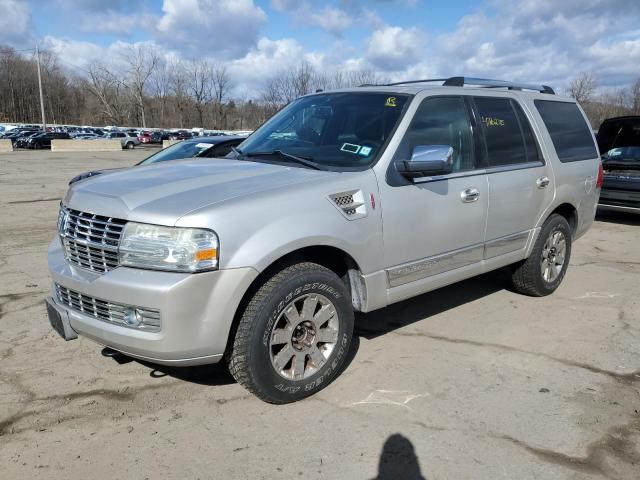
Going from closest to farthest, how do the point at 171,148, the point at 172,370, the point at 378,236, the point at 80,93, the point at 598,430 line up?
the point at 598,430 → the point at 378,236 → the point at 172,370 → the point at 171,148 → the point at 80,93

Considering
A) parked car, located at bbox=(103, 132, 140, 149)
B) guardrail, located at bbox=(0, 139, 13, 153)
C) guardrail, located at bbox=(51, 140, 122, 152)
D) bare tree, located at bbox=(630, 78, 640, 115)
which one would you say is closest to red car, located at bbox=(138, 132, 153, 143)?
Result: parked car, located at bbox=(103, 132, 140, 149)

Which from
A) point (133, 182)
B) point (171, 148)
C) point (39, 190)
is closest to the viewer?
point (133, 182)

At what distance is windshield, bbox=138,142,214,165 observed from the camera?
338 inches

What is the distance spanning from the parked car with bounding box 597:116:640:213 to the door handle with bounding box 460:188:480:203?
6693 millimetres

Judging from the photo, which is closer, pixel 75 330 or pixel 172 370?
pixel 75 330

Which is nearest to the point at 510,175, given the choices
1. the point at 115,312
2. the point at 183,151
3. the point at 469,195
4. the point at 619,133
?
the point at 469,195

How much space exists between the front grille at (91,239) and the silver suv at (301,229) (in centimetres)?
1

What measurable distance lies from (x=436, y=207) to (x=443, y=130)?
677 millimetres

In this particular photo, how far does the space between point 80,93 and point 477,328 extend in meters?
120

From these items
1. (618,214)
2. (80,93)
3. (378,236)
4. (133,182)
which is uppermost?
(80,93)

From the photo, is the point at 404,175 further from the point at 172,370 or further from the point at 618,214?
the point at 618,214

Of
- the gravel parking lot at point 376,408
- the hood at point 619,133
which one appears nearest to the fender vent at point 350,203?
the gravel parking lot at point 376,408

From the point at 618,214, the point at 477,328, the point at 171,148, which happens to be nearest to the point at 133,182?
the point at 477,328

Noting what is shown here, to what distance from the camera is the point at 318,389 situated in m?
3.59
